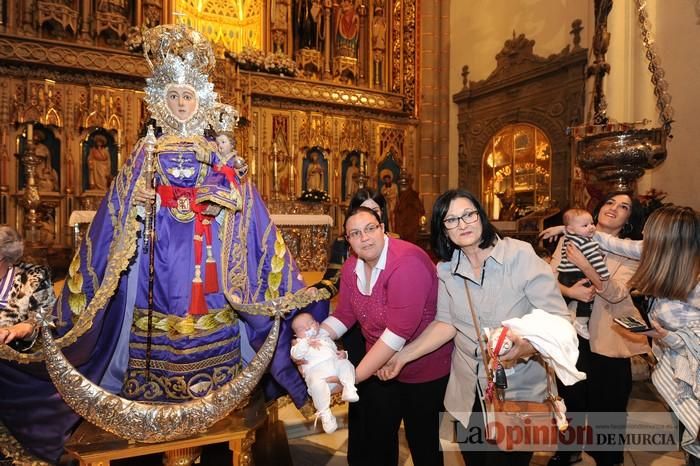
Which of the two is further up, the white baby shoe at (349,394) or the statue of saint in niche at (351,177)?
the statue of saint in niche at (351,177)

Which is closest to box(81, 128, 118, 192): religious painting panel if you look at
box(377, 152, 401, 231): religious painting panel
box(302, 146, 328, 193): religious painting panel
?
box(302, 146, 328, 193): religious painting panel

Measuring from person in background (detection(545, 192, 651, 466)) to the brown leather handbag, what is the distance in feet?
3.89

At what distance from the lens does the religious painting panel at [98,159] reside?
9.31 m

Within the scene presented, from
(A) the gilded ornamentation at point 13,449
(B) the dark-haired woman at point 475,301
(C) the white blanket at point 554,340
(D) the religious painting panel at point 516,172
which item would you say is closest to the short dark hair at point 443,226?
(B) the dark-haired woman at point 475,301

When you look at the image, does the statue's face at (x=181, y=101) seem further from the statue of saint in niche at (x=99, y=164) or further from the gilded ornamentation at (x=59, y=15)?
the gilded ornamentation at (x=59, y=15)

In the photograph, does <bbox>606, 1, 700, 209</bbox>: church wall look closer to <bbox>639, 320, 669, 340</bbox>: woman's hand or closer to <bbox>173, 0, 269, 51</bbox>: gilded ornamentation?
<bbox>639, 320, 669, 340</bbox>: woman's hand

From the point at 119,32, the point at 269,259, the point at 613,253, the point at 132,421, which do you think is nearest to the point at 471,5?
the point at 119,32

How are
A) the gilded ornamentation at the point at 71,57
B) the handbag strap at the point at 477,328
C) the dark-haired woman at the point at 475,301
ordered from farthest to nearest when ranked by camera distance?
the gilded ornamentation at the point at 71,57 < the dark-haired woman at the point at 475,301 < the handbag strap at the point at 477,328

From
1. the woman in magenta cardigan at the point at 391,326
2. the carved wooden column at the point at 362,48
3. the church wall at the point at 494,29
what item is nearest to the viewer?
the woman in magenta cardigan at the point at 391,326

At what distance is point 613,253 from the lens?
3178 mm

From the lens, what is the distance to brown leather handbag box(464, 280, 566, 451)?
1.87 m

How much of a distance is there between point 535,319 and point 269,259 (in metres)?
1.57

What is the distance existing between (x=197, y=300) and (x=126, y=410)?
0.63 m

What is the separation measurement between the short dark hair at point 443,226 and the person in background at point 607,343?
107cm
